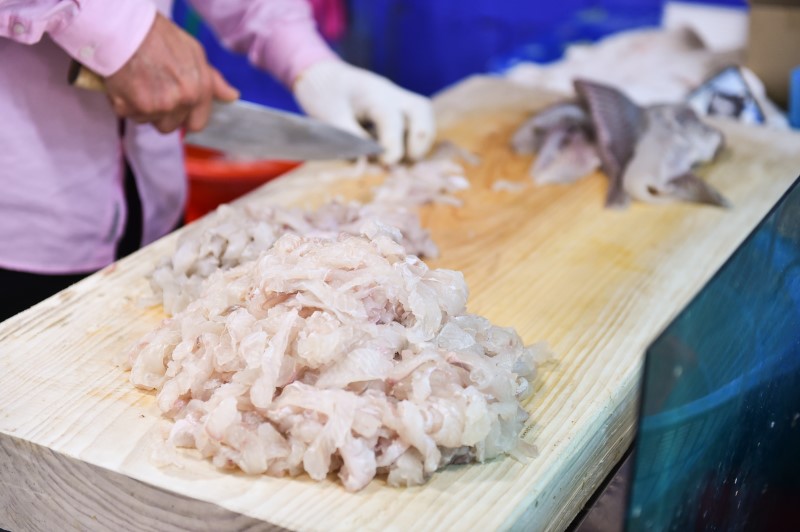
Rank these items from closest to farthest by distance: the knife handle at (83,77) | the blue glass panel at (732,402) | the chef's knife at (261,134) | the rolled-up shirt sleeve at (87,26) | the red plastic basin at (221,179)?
the blue glass panel at (732,402), the rolled-up shirt sleeve at (87,26), the knife handle at (83,77), the chef's knife at (261,134), the red plastic basin at (221,179)

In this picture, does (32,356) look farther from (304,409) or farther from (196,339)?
(304,409)

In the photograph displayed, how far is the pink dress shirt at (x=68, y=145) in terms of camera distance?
86.4 inches

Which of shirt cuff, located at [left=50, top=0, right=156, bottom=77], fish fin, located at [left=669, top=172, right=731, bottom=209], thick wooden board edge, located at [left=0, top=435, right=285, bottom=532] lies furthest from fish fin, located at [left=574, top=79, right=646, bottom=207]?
thick wooden board edge, located at [left=0, top=435, right=285, bottom=532]

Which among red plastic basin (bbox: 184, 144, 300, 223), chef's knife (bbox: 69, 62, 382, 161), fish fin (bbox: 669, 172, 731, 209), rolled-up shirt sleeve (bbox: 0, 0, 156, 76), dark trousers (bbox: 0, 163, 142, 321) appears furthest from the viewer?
red plastic basin (bbox: 184, 144, 300, 223)

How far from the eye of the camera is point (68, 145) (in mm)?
2424

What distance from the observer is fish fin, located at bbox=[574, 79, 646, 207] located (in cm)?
295

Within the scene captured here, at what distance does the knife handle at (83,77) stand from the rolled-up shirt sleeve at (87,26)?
0.03 m

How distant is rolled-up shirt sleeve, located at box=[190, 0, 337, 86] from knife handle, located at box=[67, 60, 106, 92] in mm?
942

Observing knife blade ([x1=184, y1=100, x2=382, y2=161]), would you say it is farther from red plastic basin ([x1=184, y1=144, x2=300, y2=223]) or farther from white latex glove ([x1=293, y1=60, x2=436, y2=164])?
red plastic basin ([x1=184, y1=144, x2=300, y2=223])

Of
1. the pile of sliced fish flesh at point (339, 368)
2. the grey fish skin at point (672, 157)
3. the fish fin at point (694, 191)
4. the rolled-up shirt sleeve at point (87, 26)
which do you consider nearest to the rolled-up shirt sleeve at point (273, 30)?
the rolled-up shirt sleeve at point (87, 26)

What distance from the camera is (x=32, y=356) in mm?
1888

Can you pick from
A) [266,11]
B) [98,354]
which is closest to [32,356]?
[98,354]

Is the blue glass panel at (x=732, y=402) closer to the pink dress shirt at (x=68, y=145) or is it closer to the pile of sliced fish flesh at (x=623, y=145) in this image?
the pile of sliced fish flesh at (x=623, y=145)

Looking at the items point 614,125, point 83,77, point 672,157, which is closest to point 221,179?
point 83,77
